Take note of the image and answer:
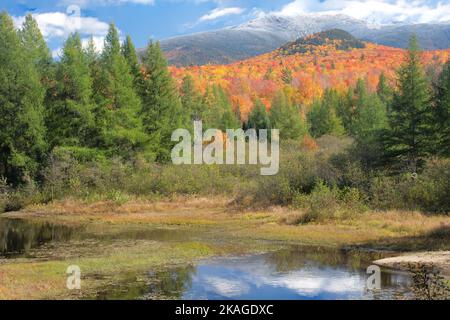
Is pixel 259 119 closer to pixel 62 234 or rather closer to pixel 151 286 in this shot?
pixel 62 234

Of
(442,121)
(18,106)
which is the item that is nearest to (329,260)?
(442,121)

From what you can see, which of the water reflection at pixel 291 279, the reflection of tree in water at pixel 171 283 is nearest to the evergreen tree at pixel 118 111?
the water reflection at pixel 291 279

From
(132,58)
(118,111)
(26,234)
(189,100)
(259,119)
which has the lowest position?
(26,234)

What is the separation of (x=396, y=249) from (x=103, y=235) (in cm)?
1720

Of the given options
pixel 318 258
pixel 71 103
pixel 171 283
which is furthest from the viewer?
pixel 71 103

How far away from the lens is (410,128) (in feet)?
153

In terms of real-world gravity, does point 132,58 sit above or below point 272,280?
above

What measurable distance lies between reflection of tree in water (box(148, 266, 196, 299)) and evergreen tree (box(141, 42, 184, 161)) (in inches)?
1594

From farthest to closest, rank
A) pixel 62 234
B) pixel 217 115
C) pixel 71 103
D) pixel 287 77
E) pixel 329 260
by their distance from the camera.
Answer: pixel 287 77 < pixel 217 115 < pixel 71 103 < pixel 62 234 < pixel 329 260

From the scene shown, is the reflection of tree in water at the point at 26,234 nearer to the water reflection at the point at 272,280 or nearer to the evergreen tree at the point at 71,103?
the water reflection at the point at 272,280

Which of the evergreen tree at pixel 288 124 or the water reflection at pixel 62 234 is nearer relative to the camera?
the water reflection at pixel 62 234

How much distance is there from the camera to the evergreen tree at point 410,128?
4616cm

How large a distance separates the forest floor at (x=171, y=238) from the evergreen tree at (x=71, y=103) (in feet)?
39.8

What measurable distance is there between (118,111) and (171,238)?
90.3ft
